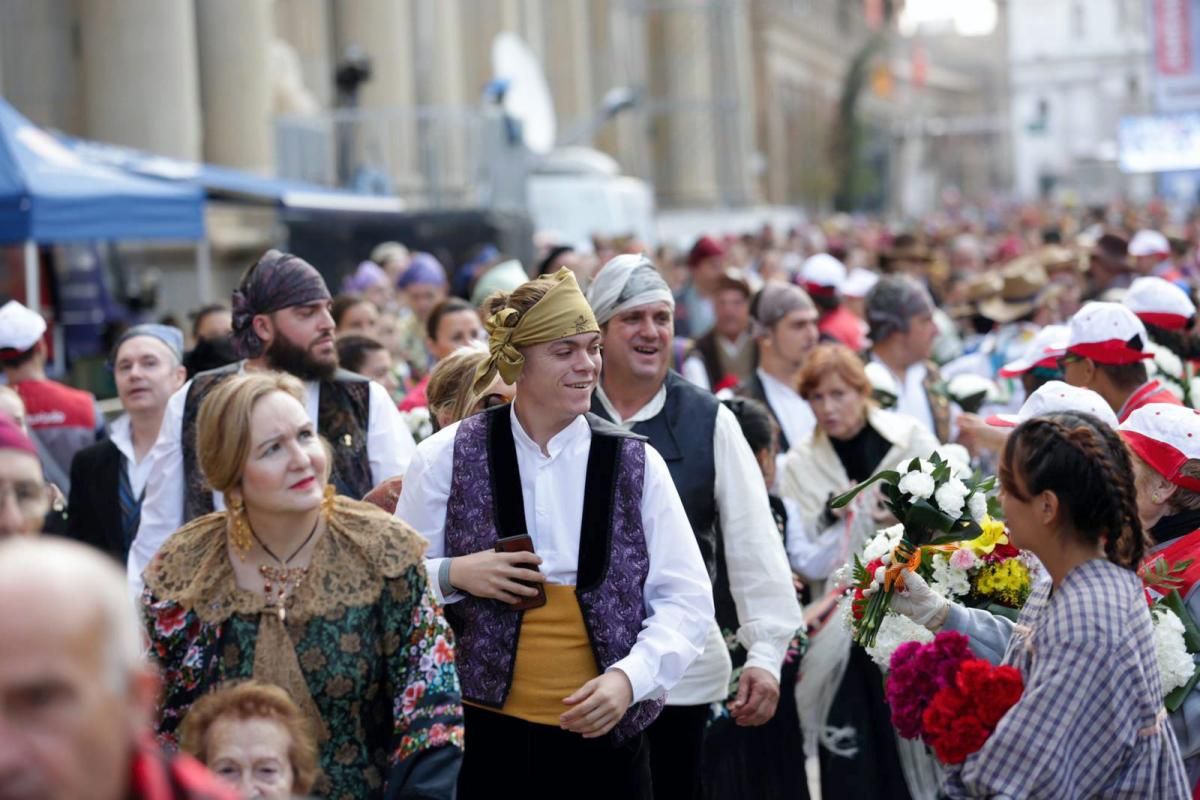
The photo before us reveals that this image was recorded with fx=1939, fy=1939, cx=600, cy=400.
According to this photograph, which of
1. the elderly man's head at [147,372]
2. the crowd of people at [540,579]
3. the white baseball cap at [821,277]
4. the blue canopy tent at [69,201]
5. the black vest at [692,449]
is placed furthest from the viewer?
the blue canopy tent at [69,201]

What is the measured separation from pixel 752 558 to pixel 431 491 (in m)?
1.01

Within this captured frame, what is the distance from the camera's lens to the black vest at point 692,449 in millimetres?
5371

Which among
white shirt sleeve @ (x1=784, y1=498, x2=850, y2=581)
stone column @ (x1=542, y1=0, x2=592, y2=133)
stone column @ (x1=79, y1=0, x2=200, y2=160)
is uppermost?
stone column @ (x1=542, y1=0, x2=592, y2=133)

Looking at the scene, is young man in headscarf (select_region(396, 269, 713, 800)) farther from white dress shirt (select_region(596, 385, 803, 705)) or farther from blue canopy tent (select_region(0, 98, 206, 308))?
blue canopy tent (select_region(0, 98, 206, 308))

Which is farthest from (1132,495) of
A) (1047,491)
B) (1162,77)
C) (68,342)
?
(1162,77)

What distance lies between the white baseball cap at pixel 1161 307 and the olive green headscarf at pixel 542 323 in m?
4.07

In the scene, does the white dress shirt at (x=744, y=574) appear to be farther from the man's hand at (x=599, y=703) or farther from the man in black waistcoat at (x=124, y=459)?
the man in black waistcoat at (x=124, y=459)

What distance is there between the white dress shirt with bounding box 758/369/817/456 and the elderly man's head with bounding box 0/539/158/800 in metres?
6.21

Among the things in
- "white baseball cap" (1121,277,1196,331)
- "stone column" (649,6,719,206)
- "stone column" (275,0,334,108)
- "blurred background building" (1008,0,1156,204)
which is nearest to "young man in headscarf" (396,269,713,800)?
"white baseball cap" (1121,277,1196,331)

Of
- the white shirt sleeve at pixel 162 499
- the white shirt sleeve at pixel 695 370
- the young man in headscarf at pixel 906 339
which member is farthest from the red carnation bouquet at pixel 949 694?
the white shirt sleeve at pixel 695 370

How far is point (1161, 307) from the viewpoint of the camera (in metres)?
8.20

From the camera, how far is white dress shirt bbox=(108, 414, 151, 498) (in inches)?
279

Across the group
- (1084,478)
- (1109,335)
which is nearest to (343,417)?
(1109,335)

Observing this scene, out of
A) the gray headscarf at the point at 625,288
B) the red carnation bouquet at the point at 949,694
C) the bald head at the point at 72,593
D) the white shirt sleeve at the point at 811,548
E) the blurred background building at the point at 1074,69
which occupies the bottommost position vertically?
the white shirt sleeve at the point at 811,548
